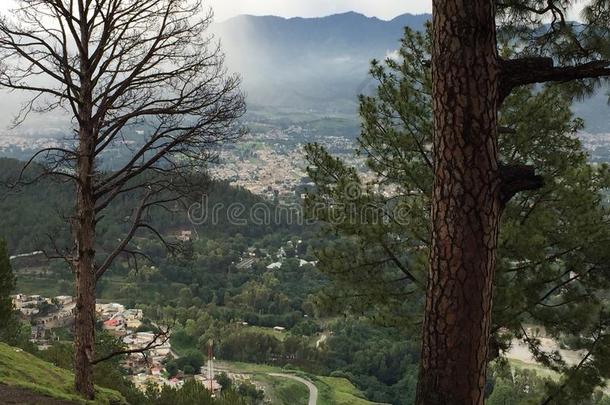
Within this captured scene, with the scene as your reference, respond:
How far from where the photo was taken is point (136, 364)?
84.9 feet

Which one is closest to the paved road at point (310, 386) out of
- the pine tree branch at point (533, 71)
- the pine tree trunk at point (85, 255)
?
the pine tree trunk at point (85, 255)

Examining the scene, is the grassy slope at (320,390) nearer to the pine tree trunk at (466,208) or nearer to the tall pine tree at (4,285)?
the tall pine tree at (4,285)

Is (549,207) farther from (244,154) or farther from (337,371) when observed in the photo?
(244,154)

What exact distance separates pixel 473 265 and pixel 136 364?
26763mm

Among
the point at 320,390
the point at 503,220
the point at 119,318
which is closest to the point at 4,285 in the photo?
the point at 503,220

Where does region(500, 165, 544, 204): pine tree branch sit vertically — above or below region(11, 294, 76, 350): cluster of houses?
above

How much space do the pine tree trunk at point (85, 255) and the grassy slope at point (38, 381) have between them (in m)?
0.61

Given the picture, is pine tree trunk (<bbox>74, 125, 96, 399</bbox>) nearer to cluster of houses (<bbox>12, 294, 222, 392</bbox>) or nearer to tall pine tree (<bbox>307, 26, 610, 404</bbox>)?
tall pine tree (<bbox>307, 26, 610, 404</bbox>)

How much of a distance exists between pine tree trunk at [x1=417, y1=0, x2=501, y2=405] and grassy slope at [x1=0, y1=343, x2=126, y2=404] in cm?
368

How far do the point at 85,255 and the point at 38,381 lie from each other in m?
2.36

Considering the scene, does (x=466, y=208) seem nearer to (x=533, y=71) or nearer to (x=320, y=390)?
(x=533, y=71)

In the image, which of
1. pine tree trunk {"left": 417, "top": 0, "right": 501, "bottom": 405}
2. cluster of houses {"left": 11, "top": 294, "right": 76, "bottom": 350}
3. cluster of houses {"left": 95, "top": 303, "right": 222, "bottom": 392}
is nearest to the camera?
pine tree trunk {"left": 417, "top": 0, "right": 501, "bottom": 405}

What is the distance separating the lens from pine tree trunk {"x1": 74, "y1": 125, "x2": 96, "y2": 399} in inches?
165

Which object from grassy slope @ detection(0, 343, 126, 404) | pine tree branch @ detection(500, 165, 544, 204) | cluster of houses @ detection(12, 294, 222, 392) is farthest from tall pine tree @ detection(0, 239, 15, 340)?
pine tree branch @ detection(500, 165, 544, 204)
